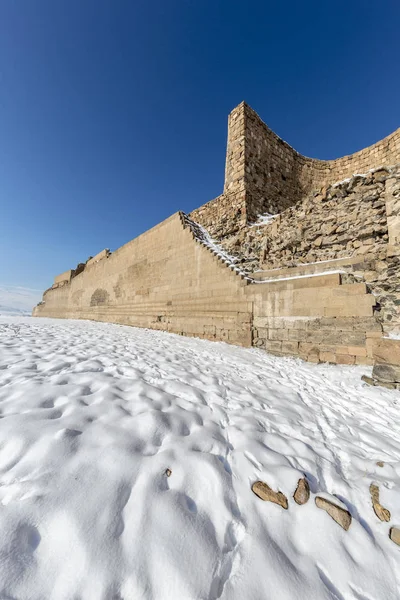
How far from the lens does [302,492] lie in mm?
1509

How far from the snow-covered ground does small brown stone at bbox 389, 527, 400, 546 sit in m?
0.03

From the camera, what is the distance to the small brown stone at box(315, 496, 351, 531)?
53.2 inches

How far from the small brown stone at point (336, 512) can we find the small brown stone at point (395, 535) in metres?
0.21

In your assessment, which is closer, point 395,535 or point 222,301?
point 395,535

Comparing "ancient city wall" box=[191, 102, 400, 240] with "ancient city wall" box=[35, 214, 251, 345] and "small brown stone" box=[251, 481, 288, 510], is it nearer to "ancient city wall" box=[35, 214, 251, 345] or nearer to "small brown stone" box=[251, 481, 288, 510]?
"ancient city wall" box=[35, 214, 251, 345]

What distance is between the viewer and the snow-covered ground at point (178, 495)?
949mm

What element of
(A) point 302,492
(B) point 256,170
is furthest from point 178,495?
(B) point 256,170

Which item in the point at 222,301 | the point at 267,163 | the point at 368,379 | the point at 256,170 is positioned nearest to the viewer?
the point at 368,379

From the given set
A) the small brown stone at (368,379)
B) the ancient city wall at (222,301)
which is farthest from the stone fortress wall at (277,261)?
the small brown stone at (368,379)

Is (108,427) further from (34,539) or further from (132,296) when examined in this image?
(132,296)

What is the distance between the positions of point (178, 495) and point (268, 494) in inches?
23.5

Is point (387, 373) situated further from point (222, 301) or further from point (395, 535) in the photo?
point (222, 301)

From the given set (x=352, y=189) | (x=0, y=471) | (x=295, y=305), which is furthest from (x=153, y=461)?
(x=352, y=189)

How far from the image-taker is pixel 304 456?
1909 mm
